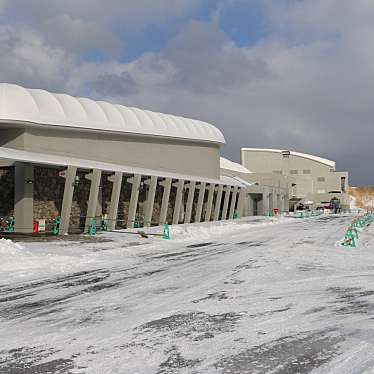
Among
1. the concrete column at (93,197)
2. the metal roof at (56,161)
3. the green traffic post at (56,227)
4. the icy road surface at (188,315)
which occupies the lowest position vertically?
the green traffic post at (56,227)

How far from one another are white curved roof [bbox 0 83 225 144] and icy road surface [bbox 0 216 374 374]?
16.0 m

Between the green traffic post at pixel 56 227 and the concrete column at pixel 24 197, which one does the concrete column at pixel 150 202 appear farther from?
the concrete column at pixel 24 197

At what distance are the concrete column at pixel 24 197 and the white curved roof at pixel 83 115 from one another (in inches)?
146

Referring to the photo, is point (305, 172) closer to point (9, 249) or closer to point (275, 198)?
point (275, 198)

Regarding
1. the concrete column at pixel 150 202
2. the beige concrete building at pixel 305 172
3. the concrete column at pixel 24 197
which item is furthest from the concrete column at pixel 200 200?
the beige concrete building at pixel 305 172

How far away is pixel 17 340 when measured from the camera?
5.82 meters

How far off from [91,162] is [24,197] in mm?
4862

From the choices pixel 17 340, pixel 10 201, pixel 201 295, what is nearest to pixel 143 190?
pixel 10 201

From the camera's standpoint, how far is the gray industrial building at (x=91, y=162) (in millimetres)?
25766

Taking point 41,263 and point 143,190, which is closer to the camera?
point 41,263

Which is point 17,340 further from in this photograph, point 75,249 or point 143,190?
→ point 143,190

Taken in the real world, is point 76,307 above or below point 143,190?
below

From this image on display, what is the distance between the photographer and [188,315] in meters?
7.01

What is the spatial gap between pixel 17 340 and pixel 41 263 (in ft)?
25.2
